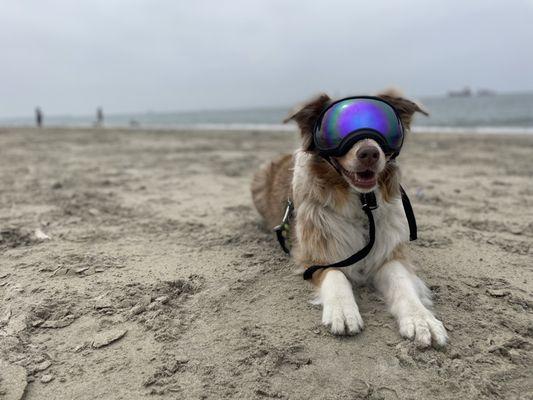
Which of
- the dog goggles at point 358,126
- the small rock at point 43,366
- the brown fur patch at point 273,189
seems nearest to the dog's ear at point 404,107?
the dog goggles at point 358,126

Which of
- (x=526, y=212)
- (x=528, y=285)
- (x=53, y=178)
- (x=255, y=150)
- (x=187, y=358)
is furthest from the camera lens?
(x=255, y=150)

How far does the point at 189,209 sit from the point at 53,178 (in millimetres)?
3680

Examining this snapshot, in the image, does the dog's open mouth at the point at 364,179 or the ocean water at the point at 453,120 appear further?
the ocean water at the point at 453,120

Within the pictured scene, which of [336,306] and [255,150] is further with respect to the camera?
[255,150]

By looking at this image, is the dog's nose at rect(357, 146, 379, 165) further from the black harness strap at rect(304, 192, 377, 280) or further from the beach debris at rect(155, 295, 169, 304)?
the beach debris at rect(155, 295, 169, 304)

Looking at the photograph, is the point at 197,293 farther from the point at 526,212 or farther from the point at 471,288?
the point at 526,212

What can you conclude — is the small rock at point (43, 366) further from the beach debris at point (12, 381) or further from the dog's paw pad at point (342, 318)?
the dog's paw pad at point (342, 318)

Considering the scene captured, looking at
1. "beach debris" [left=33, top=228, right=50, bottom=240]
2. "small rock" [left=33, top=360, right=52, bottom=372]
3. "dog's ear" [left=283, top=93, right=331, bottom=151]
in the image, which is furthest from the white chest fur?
"beach debris" [left=33, top=228, right=50, bottom=240]

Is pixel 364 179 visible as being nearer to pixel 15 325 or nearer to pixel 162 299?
pixel 162 299

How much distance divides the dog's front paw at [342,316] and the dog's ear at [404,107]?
1626 millimetres

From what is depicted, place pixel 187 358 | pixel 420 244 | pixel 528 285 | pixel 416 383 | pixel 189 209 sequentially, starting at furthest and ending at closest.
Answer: pixel 189 209 < pixel 420 244 < pixel 528 285 < pixel 187 358 < pixel 416 383

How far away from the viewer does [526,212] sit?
212 inches

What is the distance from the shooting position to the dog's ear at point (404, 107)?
11.7ft

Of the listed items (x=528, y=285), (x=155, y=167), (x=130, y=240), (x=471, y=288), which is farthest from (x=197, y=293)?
(x=155, y=167)
